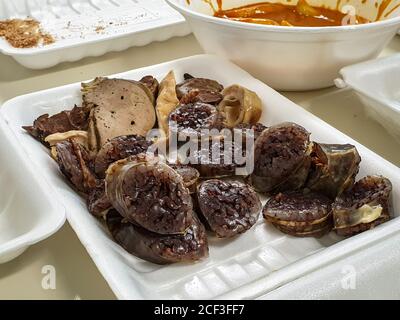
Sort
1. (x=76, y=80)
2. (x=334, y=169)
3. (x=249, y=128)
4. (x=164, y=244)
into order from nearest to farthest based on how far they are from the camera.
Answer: (x=164, y=244) < (x=334, y=169) < (x=249, y=128) < (x=76, y=80)

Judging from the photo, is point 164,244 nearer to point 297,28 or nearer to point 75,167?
point 75,167

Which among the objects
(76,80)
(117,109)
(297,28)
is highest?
(297,28)

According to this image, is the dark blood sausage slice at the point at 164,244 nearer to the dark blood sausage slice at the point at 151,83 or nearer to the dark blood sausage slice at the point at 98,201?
the dark blood sausage slice at the point at 98,201

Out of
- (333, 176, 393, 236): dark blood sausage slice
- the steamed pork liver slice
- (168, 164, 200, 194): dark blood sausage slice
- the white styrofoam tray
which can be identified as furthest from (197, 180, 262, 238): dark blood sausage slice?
the white styrofoam tray

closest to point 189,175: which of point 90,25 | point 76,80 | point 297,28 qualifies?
point 297,28

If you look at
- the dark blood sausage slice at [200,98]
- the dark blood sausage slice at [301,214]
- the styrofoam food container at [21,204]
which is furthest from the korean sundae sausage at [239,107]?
the styrofoam food container at [21,204]

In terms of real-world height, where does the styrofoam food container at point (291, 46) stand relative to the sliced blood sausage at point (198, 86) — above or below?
above
